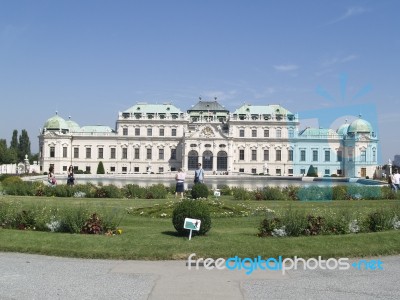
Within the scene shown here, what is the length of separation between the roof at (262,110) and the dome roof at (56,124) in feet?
105

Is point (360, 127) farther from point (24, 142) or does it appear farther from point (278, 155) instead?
point (24, 142)

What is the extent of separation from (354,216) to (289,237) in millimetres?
2593

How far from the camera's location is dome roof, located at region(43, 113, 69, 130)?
291 feet

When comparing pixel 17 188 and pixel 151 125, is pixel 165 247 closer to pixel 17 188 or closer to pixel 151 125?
pixel 17 188

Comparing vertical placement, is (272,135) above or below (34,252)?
above

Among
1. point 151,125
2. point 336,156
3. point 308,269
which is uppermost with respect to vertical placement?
point 151,125

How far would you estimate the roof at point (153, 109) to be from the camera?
89562 mm

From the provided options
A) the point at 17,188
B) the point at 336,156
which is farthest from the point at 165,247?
the point at 336,156

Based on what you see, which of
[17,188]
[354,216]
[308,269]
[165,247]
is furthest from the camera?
[17,188]

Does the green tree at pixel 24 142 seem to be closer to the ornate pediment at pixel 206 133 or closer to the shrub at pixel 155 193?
the ornate pediment at pixel 206 133

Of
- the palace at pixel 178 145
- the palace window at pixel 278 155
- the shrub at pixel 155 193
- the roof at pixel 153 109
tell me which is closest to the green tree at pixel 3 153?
the palace at pixel 178 145

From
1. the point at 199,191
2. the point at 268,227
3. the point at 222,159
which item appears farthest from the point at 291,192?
the point at 222,159

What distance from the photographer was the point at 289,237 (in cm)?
1241

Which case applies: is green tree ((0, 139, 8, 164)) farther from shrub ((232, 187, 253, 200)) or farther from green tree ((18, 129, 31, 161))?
shrub ((232, 187, 253, 200))
